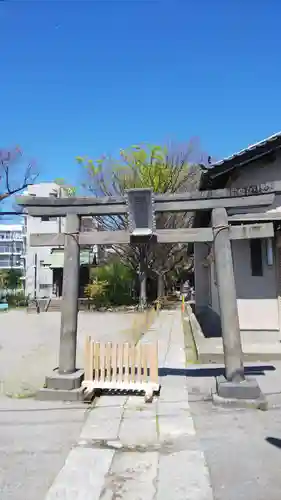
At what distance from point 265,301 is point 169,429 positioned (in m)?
6.58

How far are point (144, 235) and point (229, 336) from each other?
2.11 meters

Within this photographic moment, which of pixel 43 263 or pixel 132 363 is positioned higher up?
pixel 43 263

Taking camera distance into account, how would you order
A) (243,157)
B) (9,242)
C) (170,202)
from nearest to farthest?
1. (170,202)
2. (243,157)
3. (9,242)

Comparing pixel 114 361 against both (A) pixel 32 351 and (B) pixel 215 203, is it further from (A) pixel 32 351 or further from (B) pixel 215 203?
(A) pixel 32 351

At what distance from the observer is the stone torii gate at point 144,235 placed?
20.4 ft

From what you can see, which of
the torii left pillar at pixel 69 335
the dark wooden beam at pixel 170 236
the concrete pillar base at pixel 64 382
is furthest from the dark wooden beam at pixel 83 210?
the concrete pillar base at pixel 64 382

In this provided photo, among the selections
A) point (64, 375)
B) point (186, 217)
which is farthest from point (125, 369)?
point (186, 217)

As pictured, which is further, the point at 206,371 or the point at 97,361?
the point at 206,371

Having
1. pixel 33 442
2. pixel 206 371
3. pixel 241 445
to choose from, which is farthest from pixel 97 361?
pixel 241 445

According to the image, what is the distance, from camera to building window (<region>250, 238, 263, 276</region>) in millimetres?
10977

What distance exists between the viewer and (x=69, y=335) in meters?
6.62

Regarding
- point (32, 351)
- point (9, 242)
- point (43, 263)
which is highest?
point (9, 242)

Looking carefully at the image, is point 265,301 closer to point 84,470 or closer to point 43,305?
point 84,470

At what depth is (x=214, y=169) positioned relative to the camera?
10.6 metres
